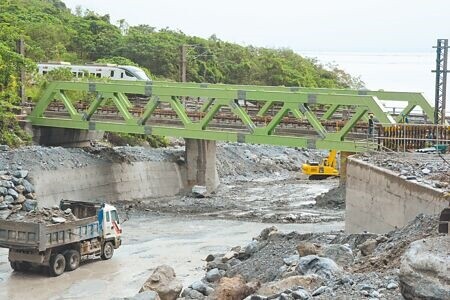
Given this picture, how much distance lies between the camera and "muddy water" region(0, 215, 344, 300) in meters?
21.2

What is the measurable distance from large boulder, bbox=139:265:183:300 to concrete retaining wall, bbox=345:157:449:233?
6045 mm

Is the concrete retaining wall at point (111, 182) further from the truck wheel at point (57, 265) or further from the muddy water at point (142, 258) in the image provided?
the truck wheel at point (57, 265)

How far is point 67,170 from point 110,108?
8.02 metres

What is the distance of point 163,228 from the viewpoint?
1252 inches

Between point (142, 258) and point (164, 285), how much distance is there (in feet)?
28.1

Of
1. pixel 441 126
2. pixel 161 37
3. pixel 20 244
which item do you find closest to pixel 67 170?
pixel 20 244

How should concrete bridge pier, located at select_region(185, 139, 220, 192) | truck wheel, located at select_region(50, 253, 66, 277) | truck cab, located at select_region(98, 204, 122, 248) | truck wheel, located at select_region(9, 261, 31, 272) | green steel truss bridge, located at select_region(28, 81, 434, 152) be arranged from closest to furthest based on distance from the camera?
1. truck wheel, located at select_region(50, 253, 66, 277)
2. truck wheel, located at select_region(9, 261, 31, 272)
3. truck cab, located at select_region(98, 204, 122, 248)
4. green steel truss bridge, located at select_region(28, 81, 434, 152)
5. concrete bridge pier, located at select_region(185, 139, 220, 192)

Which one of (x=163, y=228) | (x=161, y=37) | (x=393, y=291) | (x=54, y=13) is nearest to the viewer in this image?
(x=393, y=291)

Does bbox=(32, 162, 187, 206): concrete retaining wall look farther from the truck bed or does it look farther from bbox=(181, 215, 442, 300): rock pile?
bbox=(181, 215, 442, 300): rock pile

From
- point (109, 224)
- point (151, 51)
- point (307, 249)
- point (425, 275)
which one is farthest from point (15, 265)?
point (151, 51)

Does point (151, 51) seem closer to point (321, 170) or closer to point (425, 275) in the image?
point (321, 170)

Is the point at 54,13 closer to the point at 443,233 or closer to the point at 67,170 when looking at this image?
the point at 67,170

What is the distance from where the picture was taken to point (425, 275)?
1027cm

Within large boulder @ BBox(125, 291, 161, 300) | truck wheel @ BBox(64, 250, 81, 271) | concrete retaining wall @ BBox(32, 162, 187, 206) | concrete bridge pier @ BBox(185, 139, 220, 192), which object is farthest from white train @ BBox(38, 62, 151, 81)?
large boulder @ BBox(125, 291, 161, 300)
